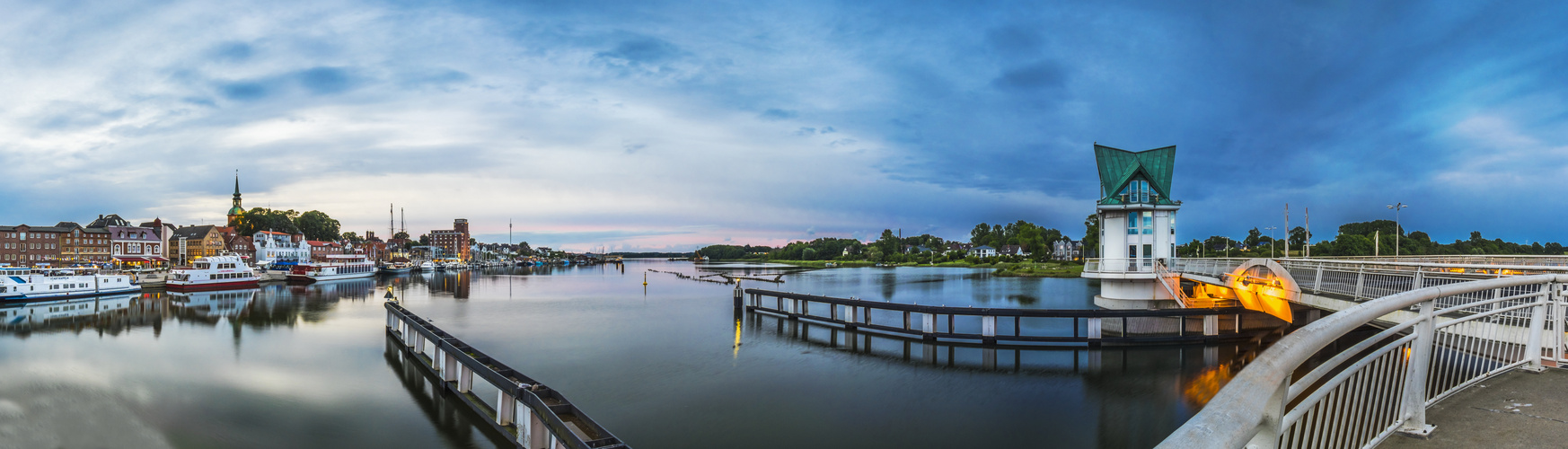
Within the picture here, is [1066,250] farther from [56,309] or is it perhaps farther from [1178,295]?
[56,309]

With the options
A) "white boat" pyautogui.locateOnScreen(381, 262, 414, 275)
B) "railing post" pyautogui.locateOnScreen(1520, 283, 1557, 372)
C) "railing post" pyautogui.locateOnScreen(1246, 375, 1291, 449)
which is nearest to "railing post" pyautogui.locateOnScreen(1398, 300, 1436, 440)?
"railing post" pyautogui.locateOnScreen(1246, 375, 1291, 449)

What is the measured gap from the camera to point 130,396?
1694 cm

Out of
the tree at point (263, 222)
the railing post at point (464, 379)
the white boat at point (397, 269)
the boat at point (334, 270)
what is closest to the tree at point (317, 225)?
the tree at point (263, 222)

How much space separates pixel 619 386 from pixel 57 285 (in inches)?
2008

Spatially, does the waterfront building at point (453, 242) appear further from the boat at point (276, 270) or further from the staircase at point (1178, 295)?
the staircase at point (1178, 295)

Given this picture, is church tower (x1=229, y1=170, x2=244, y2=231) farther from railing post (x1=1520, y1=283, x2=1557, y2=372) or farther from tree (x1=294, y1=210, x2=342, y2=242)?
railing post (x1=1520, y1=283, x2=1557, y2=372)

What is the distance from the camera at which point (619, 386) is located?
17984 mm

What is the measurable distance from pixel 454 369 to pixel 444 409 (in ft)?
3.49

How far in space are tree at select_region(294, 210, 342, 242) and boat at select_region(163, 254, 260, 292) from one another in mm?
60326

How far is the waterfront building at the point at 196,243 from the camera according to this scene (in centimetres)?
8912

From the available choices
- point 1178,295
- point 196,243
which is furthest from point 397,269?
point 1178,295

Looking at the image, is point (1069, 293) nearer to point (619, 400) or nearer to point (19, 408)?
point (619, 400)

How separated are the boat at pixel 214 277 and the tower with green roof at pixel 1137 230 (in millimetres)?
65157

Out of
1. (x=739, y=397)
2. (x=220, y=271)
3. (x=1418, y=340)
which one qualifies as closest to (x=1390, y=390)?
(x=1418, y=340)
